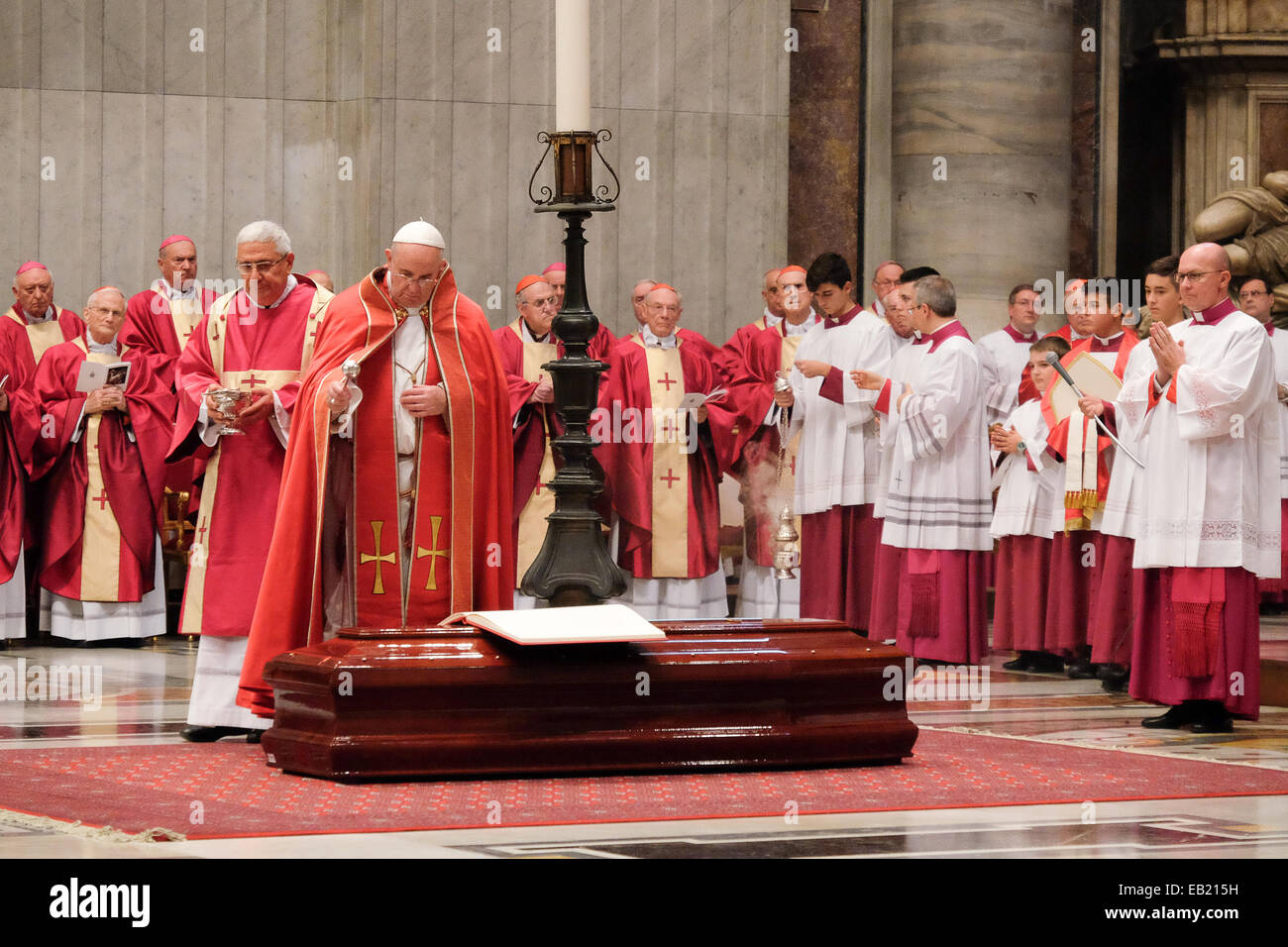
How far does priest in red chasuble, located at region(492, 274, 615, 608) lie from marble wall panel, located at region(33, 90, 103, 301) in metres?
3.44

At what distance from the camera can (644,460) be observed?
10945mm

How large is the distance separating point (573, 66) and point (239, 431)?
1764mm

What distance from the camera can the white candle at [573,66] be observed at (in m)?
7.17

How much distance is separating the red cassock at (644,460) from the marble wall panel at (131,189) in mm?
3676

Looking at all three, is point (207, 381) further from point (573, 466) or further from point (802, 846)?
point (802, 846)

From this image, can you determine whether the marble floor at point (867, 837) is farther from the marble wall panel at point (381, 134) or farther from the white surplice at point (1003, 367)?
the marble wall panel at point (381, 134)

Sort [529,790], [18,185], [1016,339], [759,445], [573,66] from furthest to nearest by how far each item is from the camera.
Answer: [18,185] → [1016,339] → [759,445] → [573,66] → [529,790]

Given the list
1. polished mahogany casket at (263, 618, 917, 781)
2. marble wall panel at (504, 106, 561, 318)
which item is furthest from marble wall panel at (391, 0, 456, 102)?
polished mahogany casket at (263, 618, 917, 781)

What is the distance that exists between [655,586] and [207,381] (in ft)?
13.2

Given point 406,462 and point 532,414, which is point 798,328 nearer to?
point 532,414

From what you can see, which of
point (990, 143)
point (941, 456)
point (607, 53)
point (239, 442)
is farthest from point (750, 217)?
point (239, 442)

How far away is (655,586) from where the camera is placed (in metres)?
11.1

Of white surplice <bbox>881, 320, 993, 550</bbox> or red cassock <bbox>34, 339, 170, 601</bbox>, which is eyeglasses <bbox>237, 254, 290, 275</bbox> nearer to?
white surplice <bbox>881, 320, 993, 550</bbox>

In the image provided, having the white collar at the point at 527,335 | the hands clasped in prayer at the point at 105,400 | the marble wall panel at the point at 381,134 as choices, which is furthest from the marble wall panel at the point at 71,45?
the white collar at the point at 527,335
